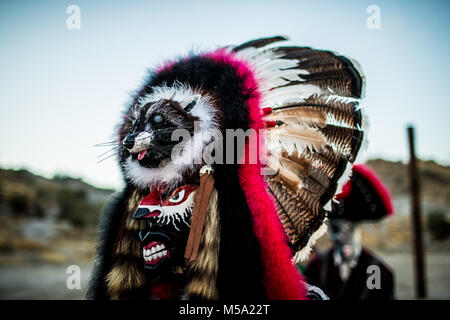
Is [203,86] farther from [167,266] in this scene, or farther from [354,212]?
[354,212]

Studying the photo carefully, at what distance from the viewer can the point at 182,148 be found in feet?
4.90

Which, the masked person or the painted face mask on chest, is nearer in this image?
the painted face mask on chest

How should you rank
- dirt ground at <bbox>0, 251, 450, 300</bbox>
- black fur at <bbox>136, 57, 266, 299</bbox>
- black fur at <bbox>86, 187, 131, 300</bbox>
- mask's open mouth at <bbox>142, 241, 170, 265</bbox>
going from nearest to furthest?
black fur at <bbox>136, 57, 266, 299</bbox> < mask's open mouth at <bbox>142, 241, 170, 265</bbox> < black fur at <bbox>86, 187, 131, 300</bbox> < dirt ground at <bbox>0, 251, 450, 300</bbox>

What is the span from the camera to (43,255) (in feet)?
42.3

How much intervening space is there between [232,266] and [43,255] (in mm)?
14171

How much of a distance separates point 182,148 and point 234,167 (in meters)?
0.27

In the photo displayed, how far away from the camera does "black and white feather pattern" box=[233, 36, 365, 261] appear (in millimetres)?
1531

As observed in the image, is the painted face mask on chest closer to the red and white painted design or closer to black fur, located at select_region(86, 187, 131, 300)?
the red and white painted design

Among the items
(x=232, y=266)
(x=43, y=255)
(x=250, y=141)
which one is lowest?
(x=43, y=255)

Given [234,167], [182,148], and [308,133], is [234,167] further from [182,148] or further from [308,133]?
[308,133]

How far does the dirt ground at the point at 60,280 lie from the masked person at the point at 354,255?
5.27 m

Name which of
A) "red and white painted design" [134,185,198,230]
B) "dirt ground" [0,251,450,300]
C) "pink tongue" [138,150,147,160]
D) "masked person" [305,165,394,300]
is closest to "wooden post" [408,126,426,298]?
"dirt ground" [0,251,450,300]

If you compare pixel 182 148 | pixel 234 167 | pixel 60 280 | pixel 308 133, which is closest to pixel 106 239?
pixel 182 148
